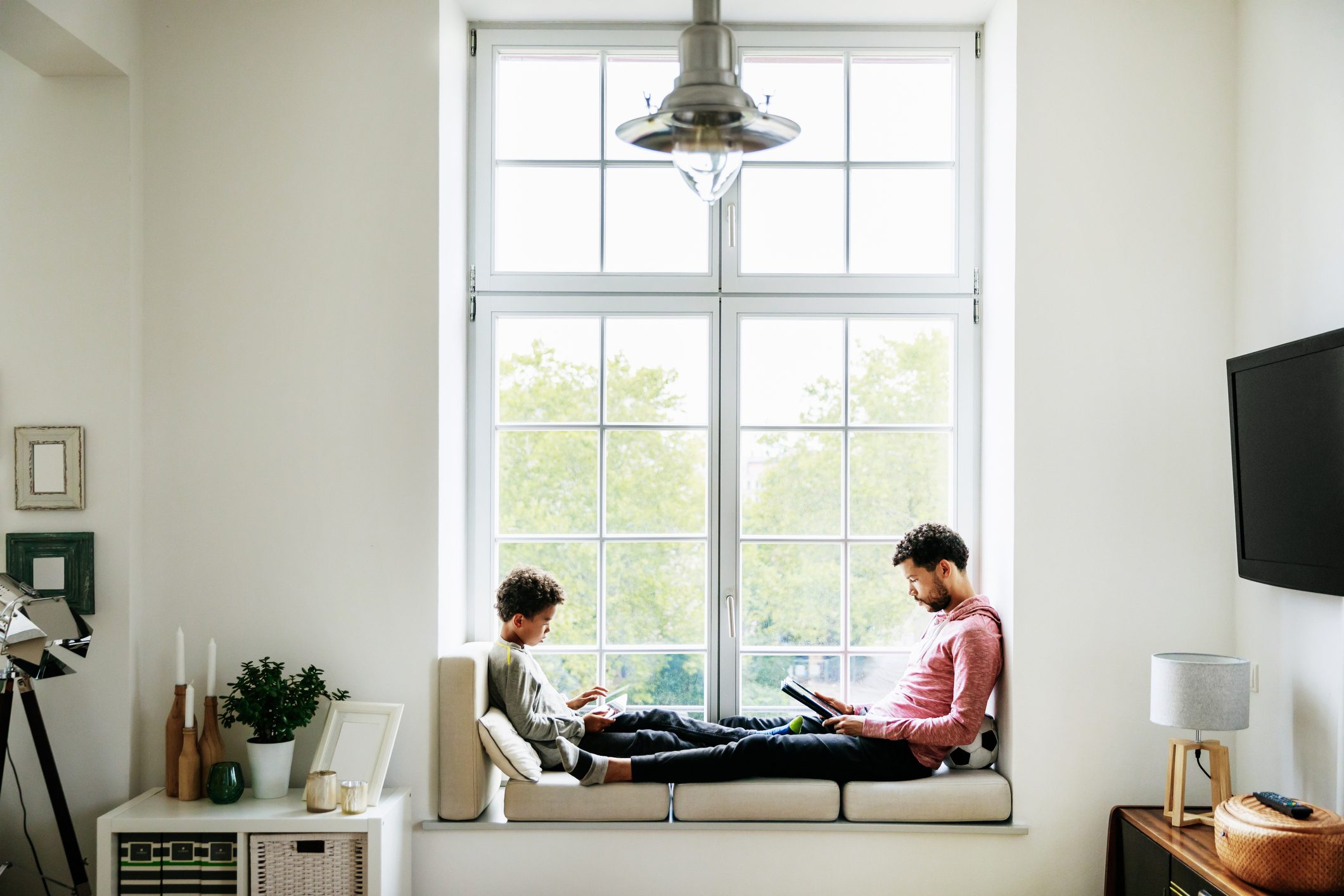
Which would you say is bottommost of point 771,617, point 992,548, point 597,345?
point 771,617

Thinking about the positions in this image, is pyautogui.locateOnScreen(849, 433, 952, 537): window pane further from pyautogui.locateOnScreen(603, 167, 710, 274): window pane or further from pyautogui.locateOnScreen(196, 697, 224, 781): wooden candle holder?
pyautogui.locateOnScreen(196, 697, 224, 781): wooden candle holder

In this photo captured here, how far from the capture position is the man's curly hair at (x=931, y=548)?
125 inches

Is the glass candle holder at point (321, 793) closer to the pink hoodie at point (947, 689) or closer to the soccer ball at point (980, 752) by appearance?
the pink hoodie at point (947, 689)

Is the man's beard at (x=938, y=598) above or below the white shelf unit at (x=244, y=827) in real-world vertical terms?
above

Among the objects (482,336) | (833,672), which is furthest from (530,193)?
(833,672)

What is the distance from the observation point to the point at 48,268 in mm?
2990

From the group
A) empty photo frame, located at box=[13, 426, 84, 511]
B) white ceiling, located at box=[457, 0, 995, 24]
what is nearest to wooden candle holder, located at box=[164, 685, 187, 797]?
empty photo frame, located at box=[13, 426, 84, 511]

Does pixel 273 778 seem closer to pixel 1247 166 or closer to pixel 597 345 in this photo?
pixel 597 345

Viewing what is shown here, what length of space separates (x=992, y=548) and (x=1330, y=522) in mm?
1080

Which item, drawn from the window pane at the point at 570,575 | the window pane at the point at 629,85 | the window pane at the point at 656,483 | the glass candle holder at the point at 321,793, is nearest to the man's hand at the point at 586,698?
the window pane at the point at 570,575

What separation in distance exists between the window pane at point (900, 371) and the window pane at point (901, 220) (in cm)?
21

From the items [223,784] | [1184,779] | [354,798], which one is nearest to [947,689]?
[1184,779]

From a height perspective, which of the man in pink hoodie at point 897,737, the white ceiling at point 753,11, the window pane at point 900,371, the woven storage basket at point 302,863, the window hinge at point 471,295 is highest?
the white ceiling at point 753,11

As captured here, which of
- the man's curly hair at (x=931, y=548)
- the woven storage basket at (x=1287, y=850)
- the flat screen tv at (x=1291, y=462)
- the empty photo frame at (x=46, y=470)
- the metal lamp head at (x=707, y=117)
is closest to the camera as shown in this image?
the metal lamp head at (x=707, y=117)
